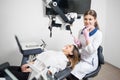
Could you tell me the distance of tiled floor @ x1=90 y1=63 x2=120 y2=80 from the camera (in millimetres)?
2472

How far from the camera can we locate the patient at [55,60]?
141 centimetres

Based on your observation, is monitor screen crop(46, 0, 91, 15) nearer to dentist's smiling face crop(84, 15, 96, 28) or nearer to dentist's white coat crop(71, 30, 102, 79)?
dentist's smiling face crop(84, 15, 96, 28)

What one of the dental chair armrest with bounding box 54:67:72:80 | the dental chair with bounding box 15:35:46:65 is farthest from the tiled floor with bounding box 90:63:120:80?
the dental chair armrest with bounding box 54:67:72:80

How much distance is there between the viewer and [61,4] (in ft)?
7.65

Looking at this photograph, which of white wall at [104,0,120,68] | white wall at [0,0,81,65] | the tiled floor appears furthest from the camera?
white wall at [104,0,120,68]

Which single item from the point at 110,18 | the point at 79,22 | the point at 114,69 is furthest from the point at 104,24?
the point at 114,69

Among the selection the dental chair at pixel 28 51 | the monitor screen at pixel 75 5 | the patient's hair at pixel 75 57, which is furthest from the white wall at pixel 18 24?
the patient's hair at pixel 75 57

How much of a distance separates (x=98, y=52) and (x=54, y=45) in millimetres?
968

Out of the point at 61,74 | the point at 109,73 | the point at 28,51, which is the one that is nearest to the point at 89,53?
the point at 61,74

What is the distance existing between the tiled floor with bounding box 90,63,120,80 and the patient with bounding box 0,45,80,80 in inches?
35.8

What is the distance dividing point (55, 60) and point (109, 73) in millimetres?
1444

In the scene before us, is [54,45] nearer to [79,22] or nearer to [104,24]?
[79,22]

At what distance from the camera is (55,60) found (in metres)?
1.46

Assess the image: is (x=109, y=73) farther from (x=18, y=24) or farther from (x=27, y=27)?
(x=18, y=24)
